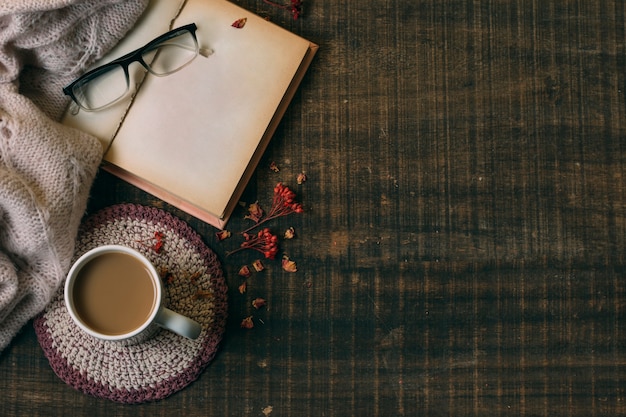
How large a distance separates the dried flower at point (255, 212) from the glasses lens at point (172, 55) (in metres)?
0.18

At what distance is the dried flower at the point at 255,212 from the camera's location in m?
0.76

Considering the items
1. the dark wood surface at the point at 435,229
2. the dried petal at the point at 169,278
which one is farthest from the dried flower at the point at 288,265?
the dried petal at the point at 169,278

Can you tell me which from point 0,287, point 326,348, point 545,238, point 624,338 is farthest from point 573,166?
point 0,287

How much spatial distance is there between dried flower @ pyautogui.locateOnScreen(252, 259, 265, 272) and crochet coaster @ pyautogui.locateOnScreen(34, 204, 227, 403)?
0.04 metres

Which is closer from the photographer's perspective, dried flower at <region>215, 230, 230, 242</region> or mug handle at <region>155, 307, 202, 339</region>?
mug handle at <region>155, 307, 202, 339</region>

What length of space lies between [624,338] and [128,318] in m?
0.59

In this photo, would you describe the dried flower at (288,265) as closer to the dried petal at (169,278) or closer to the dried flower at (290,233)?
the dried flower at (290,233)

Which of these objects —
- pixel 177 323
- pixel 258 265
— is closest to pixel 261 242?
pixel 258 265

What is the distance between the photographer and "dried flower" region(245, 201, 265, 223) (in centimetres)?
76

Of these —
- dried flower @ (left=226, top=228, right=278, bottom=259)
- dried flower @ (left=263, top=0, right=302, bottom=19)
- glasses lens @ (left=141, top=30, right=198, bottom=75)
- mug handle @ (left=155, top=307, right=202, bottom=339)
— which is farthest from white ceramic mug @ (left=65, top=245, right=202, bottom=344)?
dried flower @ (left=263, top=0, right=302, bottom=19)

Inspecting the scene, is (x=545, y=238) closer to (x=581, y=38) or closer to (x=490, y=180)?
(x=490, y=180)

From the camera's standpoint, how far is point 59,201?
2.29ft

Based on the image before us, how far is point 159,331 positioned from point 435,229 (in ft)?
1.15

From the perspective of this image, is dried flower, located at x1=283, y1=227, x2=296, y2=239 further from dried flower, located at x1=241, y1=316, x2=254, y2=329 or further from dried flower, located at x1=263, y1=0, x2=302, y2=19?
dried flower, located at x1=263, y1=0, x2=302, y2=19
